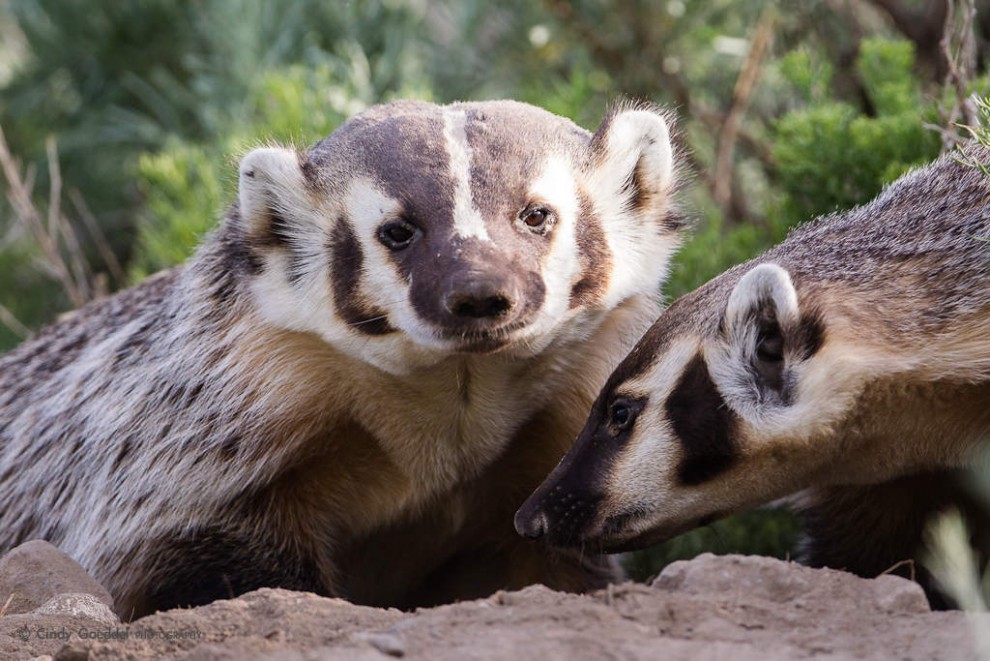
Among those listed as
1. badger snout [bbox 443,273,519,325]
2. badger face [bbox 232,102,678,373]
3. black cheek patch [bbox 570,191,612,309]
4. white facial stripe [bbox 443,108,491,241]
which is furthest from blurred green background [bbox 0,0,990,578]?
badger snout [bbox 443,273,519,325]

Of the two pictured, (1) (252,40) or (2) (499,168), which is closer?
(2) (499,168)

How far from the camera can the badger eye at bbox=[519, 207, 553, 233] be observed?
2.76m

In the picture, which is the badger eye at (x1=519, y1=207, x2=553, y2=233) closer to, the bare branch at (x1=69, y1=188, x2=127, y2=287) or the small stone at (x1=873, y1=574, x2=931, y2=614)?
the small stone at (x1=873, y1=574, x2=931, y2=614)

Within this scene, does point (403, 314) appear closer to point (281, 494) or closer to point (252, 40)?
point (281, 494)

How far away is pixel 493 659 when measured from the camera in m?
1.86

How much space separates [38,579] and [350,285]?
79 cm

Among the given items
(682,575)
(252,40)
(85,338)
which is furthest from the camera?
(252,40)

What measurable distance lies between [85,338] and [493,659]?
2122 mm

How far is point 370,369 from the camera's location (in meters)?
2.94

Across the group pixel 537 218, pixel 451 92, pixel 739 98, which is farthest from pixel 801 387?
pixel 451 92

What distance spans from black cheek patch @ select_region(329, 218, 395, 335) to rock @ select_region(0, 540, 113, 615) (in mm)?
691

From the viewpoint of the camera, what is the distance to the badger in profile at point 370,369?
278cm

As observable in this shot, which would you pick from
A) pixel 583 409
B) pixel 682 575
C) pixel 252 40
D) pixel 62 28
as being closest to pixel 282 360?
pixel 583 409

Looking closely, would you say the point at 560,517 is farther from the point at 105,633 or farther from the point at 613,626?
the point at 105,633
